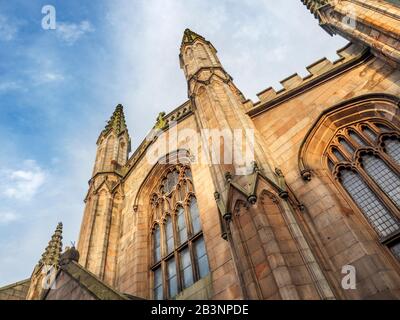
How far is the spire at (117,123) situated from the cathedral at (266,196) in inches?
199

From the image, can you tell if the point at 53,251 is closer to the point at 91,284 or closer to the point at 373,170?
the point at 91,284

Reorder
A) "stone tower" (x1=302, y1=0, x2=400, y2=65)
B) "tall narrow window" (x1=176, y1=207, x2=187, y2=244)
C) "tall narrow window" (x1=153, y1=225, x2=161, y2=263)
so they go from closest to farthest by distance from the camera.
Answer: "stone tower" (x1=302, y1=0, x2=400, y2=65), "tall narrow window" (x1=176, y1=207, x2=187, y2=244), "tall narrow window" (x1=153, y1=225, x2=161, y2=263)

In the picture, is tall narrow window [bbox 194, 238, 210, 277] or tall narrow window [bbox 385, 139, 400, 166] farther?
tall narrow window [bbox 194, 238, 210, 277]

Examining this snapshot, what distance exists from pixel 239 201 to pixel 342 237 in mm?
1892

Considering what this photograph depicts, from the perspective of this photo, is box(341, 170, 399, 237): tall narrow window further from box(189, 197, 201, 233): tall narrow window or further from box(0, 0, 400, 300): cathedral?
box(189, 197, 201, 233): tall narrow window

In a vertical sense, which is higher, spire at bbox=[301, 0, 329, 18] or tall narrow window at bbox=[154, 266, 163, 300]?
spire at bbox=[301, 0, 329, 18]

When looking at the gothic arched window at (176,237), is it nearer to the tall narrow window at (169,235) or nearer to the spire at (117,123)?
the tall narrow window at (169,235)

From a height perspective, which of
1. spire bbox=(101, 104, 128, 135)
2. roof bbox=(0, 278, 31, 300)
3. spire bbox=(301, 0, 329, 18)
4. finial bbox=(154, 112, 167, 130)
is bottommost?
roof bbox=(0, 278, 31, 300)

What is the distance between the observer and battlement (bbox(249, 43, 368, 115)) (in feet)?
29.9

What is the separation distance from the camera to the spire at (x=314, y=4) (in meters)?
11.7

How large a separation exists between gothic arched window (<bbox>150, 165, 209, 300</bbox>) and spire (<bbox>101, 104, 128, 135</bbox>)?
7.14 meters

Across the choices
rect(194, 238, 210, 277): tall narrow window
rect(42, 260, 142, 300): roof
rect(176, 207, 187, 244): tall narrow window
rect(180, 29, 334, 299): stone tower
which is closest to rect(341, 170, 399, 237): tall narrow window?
rect(180, 29, 334, 299): stone tower

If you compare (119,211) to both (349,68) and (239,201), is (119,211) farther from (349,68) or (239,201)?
(349,68)
